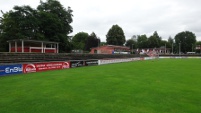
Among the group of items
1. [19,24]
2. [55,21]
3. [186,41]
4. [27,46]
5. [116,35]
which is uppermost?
[116,35]

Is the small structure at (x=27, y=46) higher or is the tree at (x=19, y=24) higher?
the tree at (x=19, y=24)

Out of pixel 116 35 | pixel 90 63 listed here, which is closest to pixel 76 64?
pixel 90 63

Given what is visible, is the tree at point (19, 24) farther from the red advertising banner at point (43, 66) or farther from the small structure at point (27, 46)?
the red advertising banner at point (43, 66)

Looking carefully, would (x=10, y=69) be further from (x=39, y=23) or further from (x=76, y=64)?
(x=39, y=23)

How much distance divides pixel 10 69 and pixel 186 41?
11300 centimetres

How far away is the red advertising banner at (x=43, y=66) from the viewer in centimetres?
1947

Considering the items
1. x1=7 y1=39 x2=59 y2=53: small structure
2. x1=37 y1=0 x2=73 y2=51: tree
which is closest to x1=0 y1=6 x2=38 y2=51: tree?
x1=37 y1=0 x2=73 y2=51: tree

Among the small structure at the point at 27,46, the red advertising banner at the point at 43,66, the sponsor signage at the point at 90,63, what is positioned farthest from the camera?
the small structure at the point at 27,46

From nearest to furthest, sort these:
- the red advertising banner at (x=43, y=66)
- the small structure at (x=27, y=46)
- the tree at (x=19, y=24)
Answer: the red advertising banner at (x=43, y=66)
the small structure at (x=27, y=46)
the tree at (x=19, y=24)

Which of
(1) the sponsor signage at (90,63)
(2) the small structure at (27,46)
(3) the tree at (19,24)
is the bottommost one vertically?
(1) the sponsor signage at (90,63)

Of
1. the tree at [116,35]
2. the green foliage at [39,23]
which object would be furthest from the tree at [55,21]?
the tree at [116,35]

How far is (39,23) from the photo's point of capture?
42.0 metres

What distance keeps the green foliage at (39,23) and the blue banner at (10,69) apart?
21.2 metres

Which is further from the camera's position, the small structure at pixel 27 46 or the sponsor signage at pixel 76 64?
the small structure at pixel 27 46
